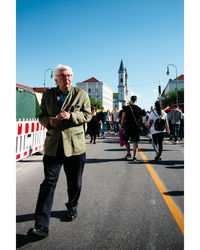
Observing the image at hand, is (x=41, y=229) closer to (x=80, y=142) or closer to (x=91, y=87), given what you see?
(x=80, y=142)

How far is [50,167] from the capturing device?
3213 millimetres

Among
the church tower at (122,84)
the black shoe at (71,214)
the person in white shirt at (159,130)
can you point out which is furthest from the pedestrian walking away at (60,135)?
the church tower at (122,84)

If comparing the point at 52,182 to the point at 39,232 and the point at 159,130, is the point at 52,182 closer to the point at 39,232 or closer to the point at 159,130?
the point at 39,232

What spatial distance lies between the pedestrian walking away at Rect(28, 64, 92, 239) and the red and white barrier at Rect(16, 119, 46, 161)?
4563mm

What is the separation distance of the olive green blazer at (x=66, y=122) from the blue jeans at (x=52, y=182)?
0.10 metres

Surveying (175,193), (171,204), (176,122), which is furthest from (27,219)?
(176,122)

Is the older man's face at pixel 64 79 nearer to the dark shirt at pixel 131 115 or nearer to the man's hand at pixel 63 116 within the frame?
the man's hand at pixel 63 116

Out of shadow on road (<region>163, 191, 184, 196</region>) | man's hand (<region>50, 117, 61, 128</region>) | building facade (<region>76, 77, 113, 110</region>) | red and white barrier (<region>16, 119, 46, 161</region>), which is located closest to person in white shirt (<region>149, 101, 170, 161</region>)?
shadow on road (<region>163, 191, 184, 196</region>)

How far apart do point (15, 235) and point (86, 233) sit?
0.76 meters

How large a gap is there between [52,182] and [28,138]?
18.1ft

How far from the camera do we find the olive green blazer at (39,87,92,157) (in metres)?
3.20

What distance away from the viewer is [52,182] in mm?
3205
